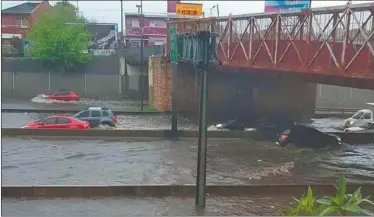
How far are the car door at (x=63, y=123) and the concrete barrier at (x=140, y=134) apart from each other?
872mm

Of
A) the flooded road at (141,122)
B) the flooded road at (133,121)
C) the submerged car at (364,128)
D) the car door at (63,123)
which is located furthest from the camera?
the submerged car at (364,128)

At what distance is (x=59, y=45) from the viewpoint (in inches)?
1999

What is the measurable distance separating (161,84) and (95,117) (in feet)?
29.3

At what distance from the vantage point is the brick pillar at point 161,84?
117ft

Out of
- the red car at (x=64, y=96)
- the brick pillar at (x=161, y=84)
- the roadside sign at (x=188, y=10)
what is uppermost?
the roadside sign at (x=188, y=10)

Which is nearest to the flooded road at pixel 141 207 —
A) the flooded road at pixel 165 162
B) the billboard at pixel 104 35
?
the flooded road at pixel 165 162

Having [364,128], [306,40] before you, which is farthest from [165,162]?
[364,128]

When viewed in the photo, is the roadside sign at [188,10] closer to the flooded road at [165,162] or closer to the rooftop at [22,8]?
the rooftop at [22,8]

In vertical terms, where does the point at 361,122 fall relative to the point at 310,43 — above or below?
below

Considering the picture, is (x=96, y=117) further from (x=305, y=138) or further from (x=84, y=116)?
(x=305, y=138)

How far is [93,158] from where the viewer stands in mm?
19469

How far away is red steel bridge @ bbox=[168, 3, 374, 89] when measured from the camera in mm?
15141

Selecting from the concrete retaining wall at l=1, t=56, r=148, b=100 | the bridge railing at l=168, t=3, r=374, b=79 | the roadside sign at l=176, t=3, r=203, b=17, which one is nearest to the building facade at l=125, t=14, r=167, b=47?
the roadside sign at l=176, t=3, r=203, b=17

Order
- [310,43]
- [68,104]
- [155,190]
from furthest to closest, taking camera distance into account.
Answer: [68,104], [310,43], [155,190]
